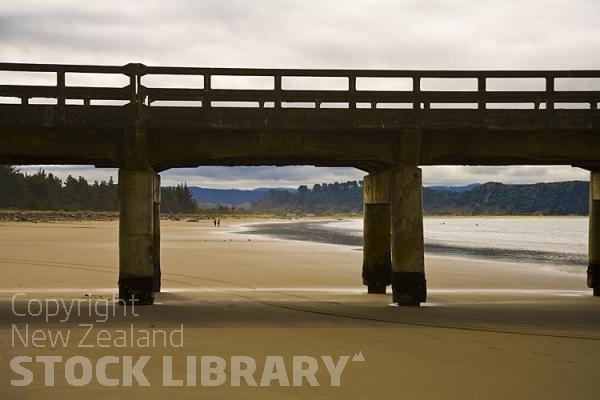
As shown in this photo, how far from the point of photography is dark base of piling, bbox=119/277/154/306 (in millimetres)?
14141

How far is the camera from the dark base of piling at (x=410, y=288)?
1470 centimetres

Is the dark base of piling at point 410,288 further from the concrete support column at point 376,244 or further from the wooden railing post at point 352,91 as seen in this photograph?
the wooden railing post at point 352,91

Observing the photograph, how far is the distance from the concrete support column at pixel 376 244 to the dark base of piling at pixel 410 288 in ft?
9.51

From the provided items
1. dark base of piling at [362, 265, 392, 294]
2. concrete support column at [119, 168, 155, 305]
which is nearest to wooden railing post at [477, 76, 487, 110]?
dark base of piling at [362, 265, 392, 294]

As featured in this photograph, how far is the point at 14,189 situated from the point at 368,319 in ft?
359

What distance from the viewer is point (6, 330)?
425 inches

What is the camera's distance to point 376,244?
18.1m

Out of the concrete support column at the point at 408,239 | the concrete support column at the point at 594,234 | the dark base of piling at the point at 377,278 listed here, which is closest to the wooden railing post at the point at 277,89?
the concrete support column at the point at 408,239

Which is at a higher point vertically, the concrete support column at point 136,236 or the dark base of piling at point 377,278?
the concrete support column at point 136,236

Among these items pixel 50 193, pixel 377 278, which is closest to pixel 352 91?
pixel 377 278

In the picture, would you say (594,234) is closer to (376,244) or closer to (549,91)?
(549,91)

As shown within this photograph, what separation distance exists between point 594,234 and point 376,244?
6136 mm

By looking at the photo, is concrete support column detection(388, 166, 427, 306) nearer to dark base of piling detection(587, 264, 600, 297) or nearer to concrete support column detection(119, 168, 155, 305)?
concrete support column detection(119, 168, 155, 305)

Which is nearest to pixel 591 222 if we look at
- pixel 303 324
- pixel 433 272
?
pixel 433 272
